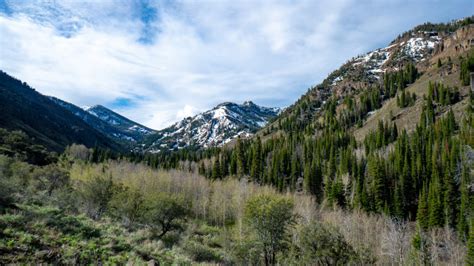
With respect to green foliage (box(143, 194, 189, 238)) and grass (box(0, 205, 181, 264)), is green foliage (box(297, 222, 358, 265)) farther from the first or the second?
green foliage (box(143, 194, 189, 238))

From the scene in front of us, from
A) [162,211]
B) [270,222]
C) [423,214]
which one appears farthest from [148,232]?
[423,214]

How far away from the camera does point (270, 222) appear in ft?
88.1

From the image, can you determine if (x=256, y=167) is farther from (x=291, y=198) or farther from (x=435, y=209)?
(x=435, y=209)

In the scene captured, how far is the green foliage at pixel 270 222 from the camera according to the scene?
87.9 ft

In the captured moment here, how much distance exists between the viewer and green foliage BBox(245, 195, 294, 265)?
26.8 meters

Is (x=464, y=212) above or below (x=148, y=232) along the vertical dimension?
above

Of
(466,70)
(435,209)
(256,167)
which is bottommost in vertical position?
(435,209)

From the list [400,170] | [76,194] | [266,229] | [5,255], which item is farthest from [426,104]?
[5,255]

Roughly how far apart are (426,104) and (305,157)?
54357 millimetres

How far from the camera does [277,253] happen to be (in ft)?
92.4

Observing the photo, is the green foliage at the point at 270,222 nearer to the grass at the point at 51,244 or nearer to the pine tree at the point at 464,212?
the grass at the point at 51,244

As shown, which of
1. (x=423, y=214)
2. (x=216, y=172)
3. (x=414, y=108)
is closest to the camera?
(x=423, y=214)

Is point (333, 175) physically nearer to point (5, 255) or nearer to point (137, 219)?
point (137, 219)

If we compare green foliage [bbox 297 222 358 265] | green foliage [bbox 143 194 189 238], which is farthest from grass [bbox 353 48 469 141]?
green foliage [bbox 297 222 358 265]
